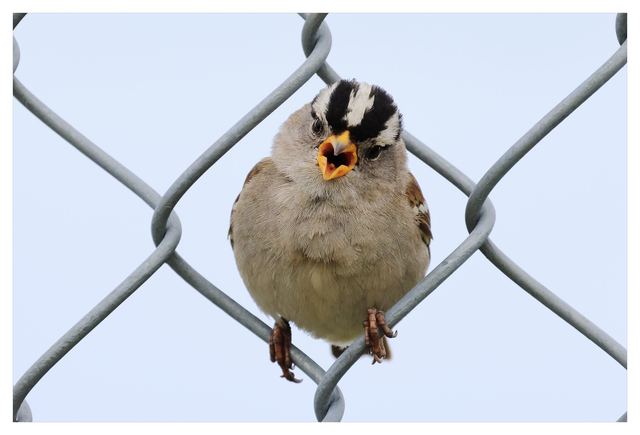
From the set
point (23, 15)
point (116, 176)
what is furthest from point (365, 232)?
point (23, 15)

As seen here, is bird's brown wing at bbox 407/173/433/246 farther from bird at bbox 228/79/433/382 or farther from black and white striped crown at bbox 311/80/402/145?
black and white striped crown at bbox 311/80/402/145

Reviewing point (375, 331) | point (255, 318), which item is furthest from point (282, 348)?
point (255, 318)

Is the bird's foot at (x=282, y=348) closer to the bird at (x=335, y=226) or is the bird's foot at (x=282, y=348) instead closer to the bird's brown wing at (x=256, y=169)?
the bird at (x=335, y=226)

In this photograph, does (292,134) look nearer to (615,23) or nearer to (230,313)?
(230,313)

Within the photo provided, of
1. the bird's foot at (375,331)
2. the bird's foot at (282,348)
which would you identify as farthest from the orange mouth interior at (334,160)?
the bird's foot at (282,348)

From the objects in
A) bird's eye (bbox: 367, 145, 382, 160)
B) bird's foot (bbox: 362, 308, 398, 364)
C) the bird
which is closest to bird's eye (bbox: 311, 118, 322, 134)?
the bird

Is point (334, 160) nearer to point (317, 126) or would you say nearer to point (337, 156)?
point (337, 156)
